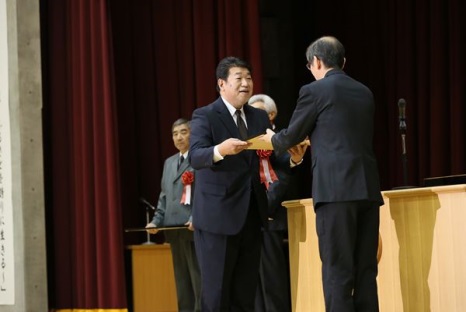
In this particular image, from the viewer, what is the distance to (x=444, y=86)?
7.83 metres

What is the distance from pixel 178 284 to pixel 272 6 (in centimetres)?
360

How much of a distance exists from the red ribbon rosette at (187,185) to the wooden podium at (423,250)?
1.89m

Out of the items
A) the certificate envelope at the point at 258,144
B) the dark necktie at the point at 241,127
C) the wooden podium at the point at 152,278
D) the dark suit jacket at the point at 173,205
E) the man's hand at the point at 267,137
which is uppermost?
the dark necktie at the point at 241,127

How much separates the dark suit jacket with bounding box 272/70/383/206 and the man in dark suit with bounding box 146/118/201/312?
2220mm

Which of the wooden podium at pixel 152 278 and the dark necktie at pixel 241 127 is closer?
the dark necktie at pixel 241 127

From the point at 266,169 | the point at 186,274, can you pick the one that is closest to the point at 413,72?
the point at 186,274

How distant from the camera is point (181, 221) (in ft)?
20.2

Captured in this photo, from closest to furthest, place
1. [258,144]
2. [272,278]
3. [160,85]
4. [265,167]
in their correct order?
[258,144], [265,167], [272,278], [160,85]

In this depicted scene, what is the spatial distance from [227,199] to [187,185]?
6.61 ft

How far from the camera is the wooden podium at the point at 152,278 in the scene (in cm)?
686

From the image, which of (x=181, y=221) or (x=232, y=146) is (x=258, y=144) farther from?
(x=181, y=221)

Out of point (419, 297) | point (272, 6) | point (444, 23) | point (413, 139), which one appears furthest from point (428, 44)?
point (419, 297)

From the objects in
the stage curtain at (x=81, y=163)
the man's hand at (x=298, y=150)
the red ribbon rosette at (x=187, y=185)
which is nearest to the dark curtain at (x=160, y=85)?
the stage curtain at (x=81, y=163)

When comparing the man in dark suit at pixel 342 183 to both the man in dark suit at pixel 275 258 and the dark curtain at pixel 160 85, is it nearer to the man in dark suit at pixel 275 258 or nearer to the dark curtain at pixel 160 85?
the man in dark suit at pixel 275 258
